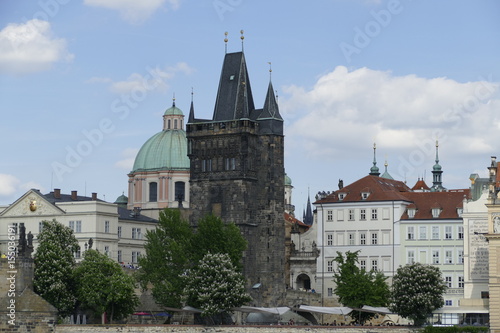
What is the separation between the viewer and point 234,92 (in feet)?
455

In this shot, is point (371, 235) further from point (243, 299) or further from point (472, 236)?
point (243, 299)

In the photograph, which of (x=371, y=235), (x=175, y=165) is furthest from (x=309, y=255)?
(x=175, y=165)

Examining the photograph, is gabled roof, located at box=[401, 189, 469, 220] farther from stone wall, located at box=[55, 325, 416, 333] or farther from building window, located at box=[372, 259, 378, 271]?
stone wall, located at box=[55, 325, 416, 333]

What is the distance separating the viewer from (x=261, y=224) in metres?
136

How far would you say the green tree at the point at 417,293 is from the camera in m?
115

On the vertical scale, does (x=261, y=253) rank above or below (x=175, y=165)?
below

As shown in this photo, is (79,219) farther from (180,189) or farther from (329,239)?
(180,189)

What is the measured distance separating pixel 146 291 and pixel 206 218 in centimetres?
1007

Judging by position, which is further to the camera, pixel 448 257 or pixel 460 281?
pixel 448 257

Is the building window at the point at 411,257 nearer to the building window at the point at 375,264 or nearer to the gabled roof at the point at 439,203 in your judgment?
the building window at the point at 375,264

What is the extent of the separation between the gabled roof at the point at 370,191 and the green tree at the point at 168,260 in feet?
67.1

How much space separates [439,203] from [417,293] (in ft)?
77.2

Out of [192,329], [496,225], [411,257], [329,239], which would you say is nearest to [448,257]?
[411,257]

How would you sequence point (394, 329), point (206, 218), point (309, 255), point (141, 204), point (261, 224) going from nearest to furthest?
point (394, 329) → point (206, 218) → point (261, 224) → point (309, 255) → point (141, 204)
